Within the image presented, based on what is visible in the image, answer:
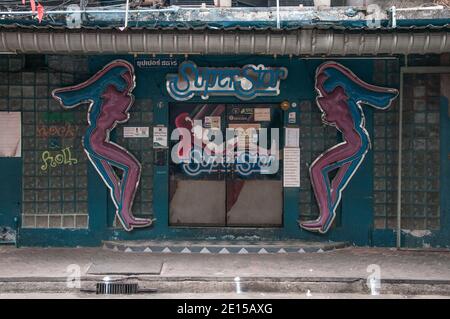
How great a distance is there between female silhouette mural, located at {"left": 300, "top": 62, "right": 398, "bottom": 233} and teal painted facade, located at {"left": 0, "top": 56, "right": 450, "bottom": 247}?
0.14 meters

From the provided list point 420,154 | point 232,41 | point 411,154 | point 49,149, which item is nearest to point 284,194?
point 411,154

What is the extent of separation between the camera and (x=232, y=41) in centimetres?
1034

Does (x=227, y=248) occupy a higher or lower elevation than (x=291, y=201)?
lower

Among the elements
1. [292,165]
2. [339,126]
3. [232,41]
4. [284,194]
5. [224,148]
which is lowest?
[284,194]

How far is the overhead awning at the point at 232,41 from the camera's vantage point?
10.2m

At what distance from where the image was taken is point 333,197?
38.9 feet

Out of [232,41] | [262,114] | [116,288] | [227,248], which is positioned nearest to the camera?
[116,288]

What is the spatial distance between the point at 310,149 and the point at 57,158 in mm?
4585

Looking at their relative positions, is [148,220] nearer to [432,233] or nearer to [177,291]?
[177,291]

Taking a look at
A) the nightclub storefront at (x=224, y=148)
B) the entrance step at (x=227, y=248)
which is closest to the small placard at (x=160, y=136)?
the nightclub storefront at (x=224, y=148)

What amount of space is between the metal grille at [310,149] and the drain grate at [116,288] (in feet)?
12.0

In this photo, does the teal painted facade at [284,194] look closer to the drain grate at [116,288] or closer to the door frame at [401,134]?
the door frame at [401,134]

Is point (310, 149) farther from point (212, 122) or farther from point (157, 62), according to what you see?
point (157, 62)

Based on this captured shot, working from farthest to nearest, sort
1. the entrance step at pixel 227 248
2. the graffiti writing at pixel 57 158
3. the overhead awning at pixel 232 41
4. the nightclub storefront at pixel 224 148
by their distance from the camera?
the graffiti writing at pixel 57 158
the nightclub storefront at pixel 224 148
the entrance step at pixel 227 248
the overhead awning at pixel 232 41
